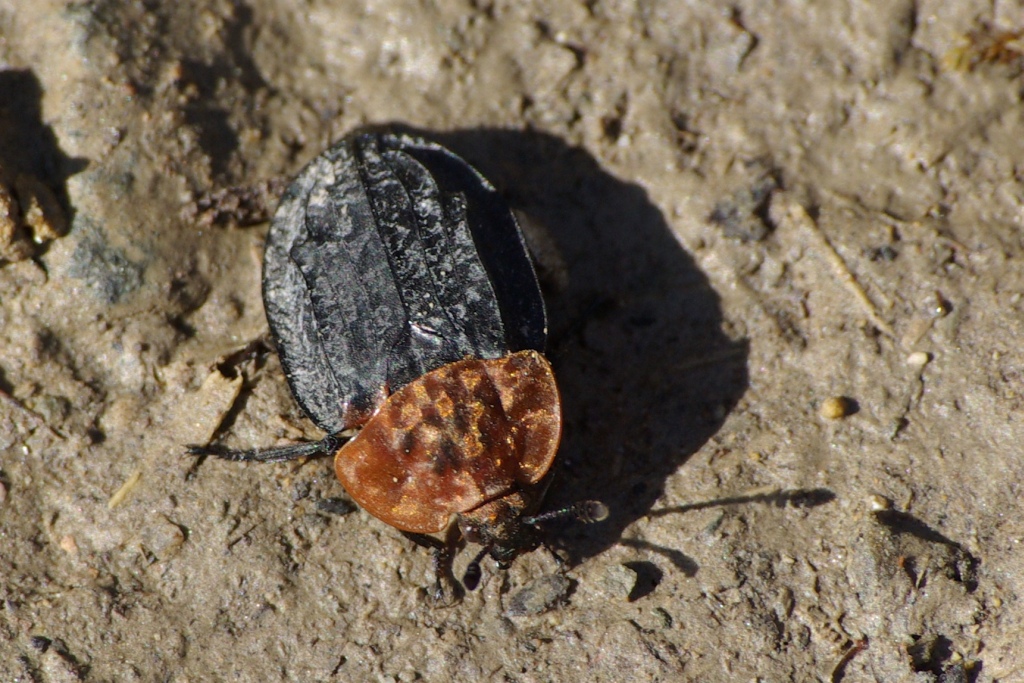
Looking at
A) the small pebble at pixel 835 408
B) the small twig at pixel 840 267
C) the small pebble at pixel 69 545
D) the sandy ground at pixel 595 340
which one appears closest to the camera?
the sandy ground at pixel 595 340

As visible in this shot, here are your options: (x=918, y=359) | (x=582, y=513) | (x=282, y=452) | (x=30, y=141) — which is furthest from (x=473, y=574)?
(x=30, y=141)

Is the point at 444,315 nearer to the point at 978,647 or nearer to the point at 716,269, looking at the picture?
the point at 716,269

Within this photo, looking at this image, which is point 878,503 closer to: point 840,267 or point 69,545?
point 840,267

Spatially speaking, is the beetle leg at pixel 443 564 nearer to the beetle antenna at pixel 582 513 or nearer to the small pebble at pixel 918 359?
the beetle antenna at pixel 582 513

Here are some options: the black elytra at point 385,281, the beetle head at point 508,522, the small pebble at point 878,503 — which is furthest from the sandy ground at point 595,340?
the black elytra at point 385,281

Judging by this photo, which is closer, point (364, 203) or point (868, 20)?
point (364, 203)

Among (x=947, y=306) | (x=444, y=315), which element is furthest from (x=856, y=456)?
(x=444, y=315)
